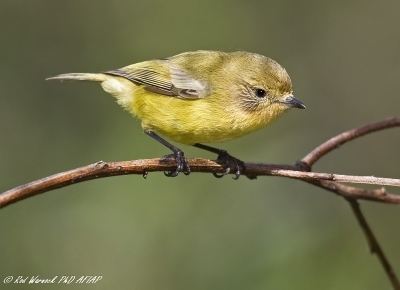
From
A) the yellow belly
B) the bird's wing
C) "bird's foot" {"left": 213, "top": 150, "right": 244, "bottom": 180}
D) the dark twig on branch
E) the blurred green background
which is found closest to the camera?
the dark twig on branch

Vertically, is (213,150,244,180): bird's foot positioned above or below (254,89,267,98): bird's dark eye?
below

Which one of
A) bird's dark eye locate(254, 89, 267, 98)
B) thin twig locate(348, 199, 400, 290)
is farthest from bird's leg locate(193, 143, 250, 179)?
thin twig locate(348, 199, 400, 290)

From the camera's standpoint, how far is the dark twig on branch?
277 centimetres

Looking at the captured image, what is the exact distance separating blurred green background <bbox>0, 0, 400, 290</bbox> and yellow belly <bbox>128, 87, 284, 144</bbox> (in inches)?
34.4

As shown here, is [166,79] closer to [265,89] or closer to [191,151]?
[265,89]

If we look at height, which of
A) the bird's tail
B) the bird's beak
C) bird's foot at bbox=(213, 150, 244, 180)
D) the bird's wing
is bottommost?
bird's foot at bbox=(213, 150, 244, 180)

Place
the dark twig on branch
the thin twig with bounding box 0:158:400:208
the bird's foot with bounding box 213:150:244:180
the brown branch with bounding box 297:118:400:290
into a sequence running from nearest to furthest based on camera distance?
the thin twig with bounding box 0:158:400:208 → the dark twig on branch → the brown branch with bounding box 297:118:400:290 → the bird's foot with bounding box 213:150:244:180

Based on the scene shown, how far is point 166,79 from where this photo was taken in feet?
16.0

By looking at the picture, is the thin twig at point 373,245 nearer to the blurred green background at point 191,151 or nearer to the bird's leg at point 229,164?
the bird's leg at point 229,164

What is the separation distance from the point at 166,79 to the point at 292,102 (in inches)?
37.7

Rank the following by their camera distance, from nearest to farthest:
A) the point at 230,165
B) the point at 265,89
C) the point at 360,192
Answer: the point at 360,192 < the point at 230,165 < the point at 265,89

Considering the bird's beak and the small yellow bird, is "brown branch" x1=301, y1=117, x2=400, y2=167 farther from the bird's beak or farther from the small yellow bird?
the bird's beak

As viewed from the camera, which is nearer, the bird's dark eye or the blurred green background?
the bird's dark eye

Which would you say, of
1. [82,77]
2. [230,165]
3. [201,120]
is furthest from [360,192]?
[82,77]
